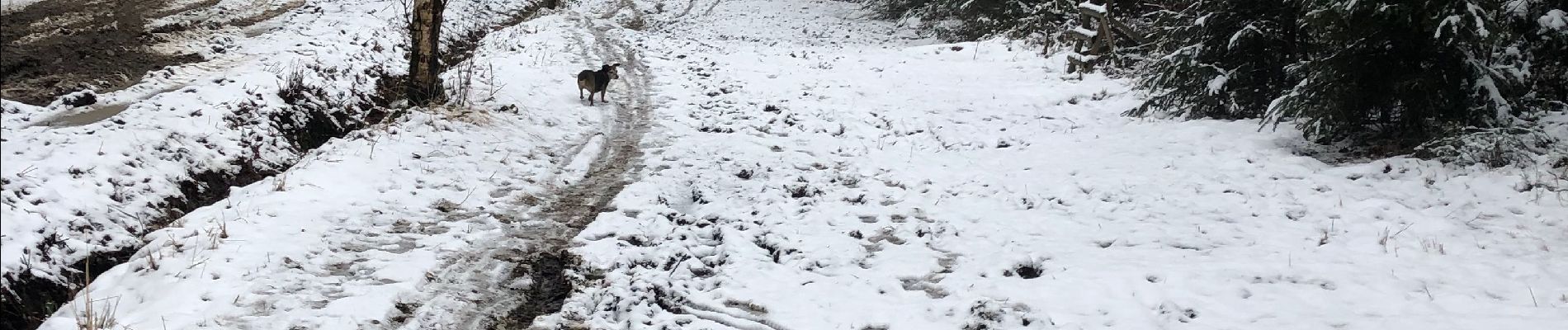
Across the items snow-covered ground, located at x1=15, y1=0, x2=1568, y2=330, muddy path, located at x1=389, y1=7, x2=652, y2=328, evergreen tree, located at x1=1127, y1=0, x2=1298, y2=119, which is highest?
evergreen tree, located at x1=1127, y1=0, x2=1298, y2=119

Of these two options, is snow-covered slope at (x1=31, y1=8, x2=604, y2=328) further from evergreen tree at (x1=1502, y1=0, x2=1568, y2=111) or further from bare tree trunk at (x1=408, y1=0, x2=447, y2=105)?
evergreen tree at (x1=1502, y1=0, x2=1568, y2=111)

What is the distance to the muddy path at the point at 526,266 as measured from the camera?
5.05m

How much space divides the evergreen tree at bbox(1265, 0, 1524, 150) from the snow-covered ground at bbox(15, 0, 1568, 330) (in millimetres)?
643

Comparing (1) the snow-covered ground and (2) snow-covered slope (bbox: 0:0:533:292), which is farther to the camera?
(2) snow-covered slope (bbox: 0:0:533:292)

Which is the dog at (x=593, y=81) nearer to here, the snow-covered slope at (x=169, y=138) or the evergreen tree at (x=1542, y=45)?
the snow-covered slope at (x=169, y=138)

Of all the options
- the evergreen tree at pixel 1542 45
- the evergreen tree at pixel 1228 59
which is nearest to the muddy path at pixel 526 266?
the evergreen tree at pixel 1228 59

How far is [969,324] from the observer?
4.97 m

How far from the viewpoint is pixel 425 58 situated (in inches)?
408

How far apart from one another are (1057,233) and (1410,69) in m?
3.96

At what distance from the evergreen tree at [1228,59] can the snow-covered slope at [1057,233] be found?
0.52 m

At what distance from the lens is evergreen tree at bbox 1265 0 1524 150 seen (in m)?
6.71

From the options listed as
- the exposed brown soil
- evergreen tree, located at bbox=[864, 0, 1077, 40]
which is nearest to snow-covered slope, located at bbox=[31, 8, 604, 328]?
the exposed brown soil

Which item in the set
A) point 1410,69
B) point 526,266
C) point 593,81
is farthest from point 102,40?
point 1410,69

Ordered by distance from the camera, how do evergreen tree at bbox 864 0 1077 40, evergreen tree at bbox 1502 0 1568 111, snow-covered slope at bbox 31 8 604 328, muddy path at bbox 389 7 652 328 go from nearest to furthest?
snow-covered slope at bbox 31 8 604 328 → muddy path at bbox 389 7 652 328 → evergreen tree at bbox 1502 0 1568 111 → evergreen tree at bbox 864 0 1077 40
